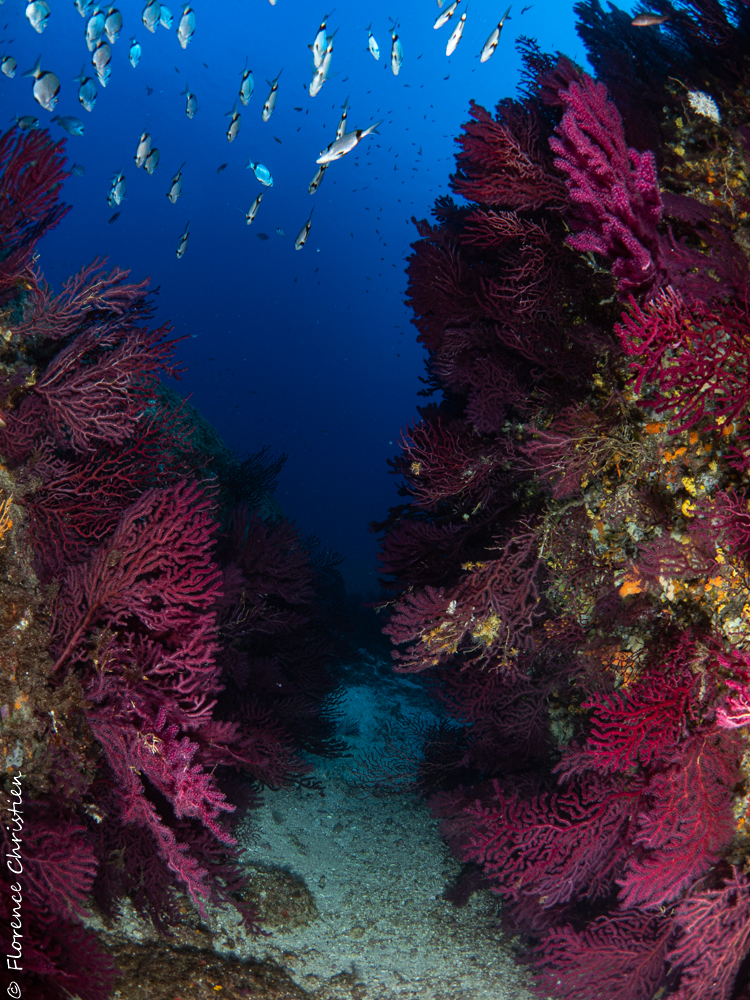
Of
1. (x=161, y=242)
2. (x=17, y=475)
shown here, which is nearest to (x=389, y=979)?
(x=17, y=475)

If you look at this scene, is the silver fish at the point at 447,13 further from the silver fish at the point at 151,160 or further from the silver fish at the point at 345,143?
the silver fish at the point at 151,160

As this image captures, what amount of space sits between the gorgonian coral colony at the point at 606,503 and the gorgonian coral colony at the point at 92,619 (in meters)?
1.56

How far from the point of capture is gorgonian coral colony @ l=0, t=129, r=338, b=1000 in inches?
102

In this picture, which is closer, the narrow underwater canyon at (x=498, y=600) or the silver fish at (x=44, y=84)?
the narrow underwater canyon at (x=498, y=600)

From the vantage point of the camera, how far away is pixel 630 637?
3.08 meters

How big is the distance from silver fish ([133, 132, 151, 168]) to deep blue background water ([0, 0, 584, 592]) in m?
40.4

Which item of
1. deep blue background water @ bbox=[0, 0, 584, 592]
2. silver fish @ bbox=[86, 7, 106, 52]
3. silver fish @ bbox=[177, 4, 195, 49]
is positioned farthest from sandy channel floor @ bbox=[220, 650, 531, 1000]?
deep blue background water @ bbox=[0, 0, 584, 592]

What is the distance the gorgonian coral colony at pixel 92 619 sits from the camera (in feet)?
8.52

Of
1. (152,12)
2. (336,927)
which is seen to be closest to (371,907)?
(336,927)

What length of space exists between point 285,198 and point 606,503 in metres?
84.1

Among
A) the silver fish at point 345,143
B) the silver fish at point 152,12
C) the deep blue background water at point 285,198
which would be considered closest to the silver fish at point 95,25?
the silver fish at point 152,12

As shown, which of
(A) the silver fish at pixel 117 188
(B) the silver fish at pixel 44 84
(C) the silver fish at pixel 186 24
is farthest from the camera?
(A) the silver fish at pixel 117 188

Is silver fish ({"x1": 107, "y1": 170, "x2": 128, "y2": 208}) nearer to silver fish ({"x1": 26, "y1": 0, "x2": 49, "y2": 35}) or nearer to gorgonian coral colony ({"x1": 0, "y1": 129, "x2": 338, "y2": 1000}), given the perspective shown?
silver fish ({"x1": 26, "y1": 0, "x2": 49, "y2": 35})

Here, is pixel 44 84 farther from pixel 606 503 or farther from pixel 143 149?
pixel 606 503
